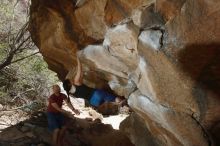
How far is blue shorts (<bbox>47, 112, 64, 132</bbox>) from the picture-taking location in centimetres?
886

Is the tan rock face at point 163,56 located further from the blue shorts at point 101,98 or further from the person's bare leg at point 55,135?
the person's bare leg at point 55,135

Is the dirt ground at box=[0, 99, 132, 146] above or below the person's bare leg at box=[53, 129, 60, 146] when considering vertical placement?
below

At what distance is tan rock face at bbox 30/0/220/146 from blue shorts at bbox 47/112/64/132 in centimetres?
142

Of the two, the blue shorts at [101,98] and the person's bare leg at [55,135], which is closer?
the person's bare leg at [55,135]

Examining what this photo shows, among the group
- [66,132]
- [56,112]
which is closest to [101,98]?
[56,112]

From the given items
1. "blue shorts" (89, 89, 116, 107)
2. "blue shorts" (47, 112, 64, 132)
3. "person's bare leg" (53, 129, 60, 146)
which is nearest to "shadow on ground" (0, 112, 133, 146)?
"person's bare leg" (53, 129, 60, 146)

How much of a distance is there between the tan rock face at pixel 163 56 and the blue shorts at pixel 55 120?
142 centimetres

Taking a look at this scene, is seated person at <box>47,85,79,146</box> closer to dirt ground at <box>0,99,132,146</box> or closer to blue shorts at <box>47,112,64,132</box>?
blue shorts at <box>47,112,64,132</box>

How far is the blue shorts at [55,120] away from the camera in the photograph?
29.1 feet

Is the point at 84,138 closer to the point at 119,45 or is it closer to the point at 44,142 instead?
the point at 44,142

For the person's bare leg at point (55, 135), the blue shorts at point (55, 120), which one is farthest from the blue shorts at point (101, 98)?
the person's bare leg at point (55, 135)

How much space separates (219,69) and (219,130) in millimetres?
1001

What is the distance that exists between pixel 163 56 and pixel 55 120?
413 centimetres

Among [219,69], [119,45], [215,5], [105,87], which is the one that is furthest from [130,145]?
[215,5]
